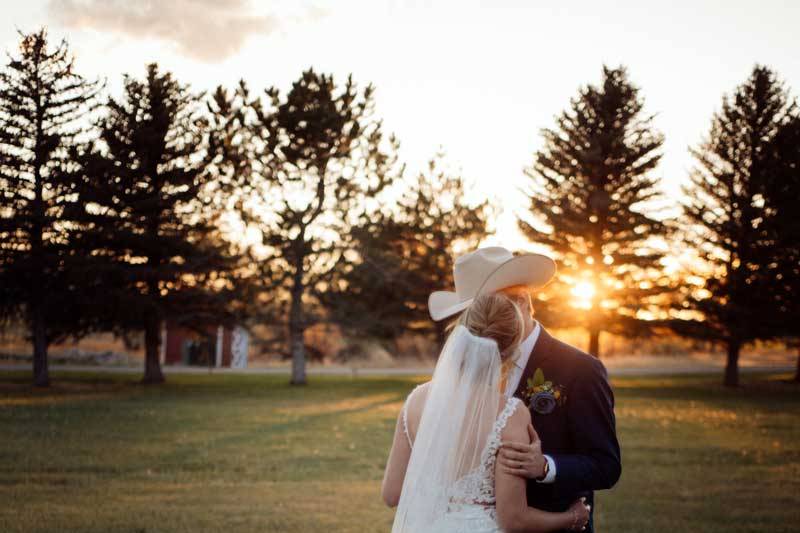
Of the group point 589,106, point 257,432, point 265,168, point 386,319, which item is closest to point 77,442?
point 257,432

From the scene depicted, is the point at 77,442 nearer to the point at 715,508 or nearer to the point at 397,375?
the point at 715,508

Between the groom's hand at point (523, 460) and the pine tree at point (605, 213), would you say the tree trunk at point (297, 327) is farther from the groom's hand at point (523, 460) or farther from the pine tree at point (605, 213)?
the groom's hand at point (523, 460)

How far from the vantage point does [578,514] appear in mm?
3367

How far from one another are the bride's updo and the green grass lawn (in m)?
6.31

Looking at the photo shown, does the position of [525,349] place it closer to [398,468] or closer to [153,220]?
[398,468]

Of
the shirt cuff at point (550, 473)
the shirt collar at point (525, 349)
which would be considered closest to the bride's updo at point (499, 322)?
the shirt collar at point (525, 349)

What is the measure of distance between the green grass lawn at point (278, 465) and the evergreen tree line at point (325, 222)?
7556 millimetres

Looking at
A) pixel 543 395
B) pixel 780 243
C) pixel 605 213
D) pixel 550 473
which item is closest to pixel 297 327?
pixel 605 213

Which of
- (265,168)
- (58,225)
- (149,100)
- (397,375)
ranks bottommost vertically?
(397,375)

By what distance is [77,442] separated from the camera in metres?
15.1

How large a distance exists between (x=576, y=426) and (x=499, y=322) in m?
0.57

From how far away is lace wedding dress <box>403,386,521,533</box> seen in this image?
3268 millimetres

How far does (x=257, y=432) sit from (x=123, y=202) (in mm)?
18052

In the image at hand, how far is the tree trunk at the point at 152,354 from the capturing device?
110 feet
